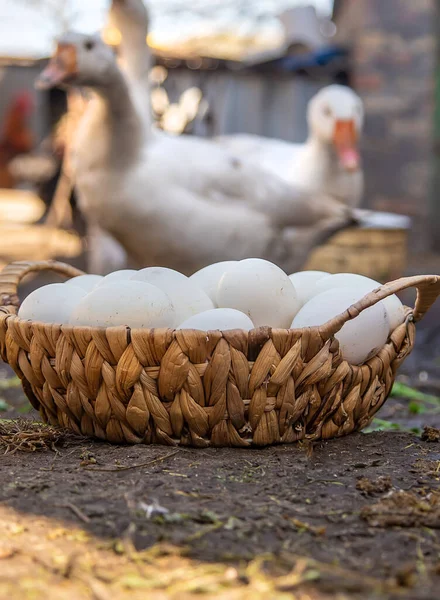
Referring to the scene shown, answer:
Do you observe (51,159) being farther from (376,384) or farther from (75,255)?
(376,384)

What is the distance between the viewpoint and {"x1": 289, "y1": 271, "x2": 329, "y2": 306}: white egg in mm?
1832

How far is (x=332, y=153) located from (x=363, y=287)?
2.52m

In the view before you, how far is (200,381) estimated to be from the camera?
1496 mm

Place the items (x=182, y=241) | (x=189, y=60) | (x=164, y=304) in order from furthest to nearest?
(x=189, y=60), (x=182, y=241), (x=164, y=304)

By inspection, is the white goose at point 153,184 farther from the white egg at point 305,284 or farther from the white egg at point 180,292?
the white egg at point 180,292

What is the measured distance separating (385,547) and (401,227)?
454 centimetres

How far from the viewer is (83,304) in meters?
1.64

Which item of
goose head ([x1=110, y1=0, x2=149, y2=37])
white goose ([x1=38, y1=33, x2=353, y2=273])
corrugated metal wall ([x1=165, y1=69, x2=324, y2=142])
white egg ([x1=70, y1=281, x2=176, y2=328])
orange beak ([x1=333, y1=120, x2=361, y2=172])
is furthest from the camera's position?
corrugated metal wall ([x1=165, y1=69, x2=324, y2=142])

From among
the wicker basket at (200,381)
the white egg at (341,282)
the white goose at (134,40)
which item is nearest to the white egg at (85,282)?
the wicker basket at (200,381)

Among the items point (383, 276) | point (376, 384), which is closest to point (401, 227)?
point (383, 276)

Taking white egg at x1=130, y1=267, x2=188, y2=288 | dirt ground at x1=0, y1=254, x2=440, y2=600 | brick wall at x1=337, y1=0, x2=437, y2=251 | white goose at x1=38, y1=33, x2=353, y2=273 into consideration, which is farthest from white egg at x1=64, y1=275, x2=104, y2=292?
brick wall at x1=337, y1=0, x2=437, y2=251

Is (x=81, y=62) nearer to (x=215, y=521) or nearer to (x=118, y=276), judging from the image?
(x=118, y=276)

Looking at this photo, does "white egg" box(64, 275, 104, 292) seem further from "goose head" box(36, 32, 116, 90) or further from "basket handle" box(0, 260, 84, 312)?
"goose head" box(36, 32, 116, 90)

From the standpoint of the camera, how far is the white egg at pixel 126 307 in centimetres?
160
